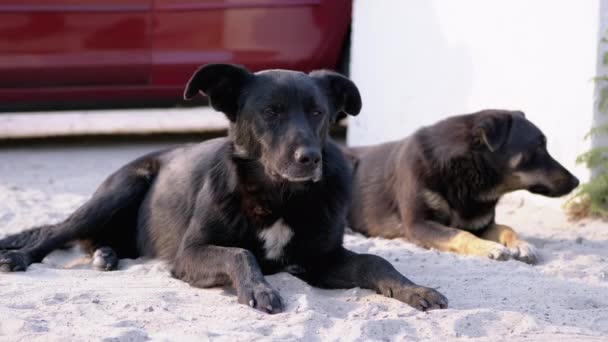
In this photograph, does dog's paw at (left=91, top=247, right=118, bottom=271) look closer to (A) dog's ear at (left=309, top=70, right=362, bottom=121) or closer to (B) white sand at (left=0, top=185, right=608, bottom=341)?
(B) white sand at (left=0, top=185, right=608, bottom=341)

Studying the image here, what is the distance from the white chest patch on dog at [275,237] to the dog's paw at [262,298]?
0.50m

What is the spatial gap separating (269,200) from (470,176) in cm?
203

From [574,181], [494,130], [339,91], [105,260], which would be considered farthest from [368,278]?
[574,181]

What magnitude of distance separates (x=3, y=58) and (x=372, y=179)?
3833mm

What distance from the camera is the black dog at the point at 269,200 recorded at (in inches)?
193

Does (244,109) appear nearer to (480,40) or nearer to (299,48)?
(480,40)

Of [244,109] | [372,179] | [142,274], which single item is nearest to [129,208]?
[142,274]

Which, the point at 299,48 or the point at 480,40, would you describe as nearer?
the point at 480,40

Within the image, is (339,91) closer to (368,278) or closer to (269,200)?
(269,200)

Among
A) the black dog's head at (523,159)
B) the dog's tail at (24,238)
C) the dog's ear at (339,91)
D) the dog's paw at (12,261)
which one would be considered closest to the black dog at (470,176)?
the black dog's head at (523,159)

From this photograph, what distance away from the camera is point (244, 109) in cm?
522

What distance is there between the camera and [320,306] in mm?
4707

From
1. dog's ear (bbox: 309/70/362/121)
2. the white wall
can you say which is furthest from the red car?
dog's ear (bbox: 309/70/362/121)

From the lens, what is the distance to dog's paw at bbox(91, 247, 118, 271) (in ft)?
18.9
